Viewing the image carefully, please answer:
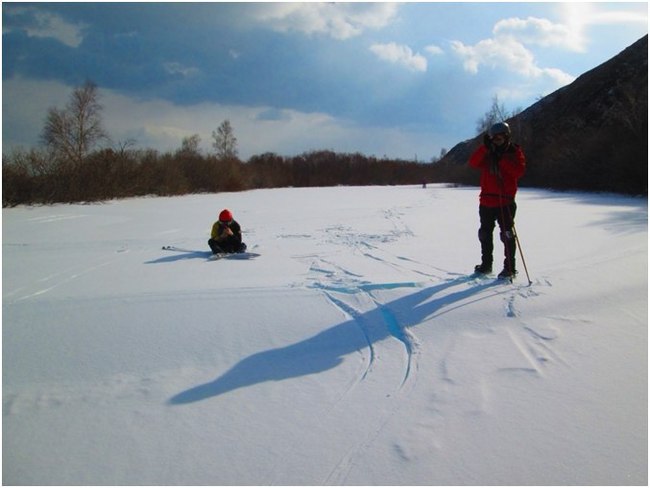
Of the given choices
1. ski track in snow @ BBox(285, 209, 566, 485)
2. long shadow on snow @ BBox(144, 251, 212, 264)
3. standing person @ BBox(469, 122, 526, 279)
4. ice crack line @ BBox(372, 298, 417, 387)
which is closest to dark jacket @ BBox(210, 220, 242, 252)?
long shadow on snow @ BBox(144, 251, 212, 264)

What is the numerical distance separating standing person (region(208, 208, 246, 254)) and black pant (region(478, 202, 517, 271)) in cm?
355

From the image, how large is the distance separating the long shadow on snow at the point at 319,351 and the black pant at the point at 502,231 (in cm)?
86

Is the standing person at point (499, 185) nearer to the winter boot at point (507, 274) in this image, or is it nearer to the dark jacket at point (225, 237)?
the winter boot at point (507, 274)

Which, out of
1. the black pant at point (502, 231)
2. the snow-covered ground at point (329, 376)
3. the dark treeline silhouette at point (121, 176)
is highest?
the dark treeline silhouette at point (121, 176)

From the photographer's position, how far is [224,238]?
6348 mm

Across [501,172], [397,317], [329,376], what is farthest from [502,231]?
[329,376]

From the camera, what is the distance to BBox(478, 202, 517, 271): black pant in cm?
429

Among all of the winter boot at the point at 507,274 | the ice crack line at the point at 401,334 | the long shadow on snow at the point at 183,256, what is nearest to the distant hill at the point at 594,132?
the winter boot at the point at 507,274

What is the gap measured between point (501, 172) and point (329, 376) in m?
2.96

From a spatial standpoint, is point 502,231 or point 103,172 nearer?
point 502,231

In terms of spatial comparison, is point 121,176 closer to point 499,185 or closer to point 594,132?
point 499,185

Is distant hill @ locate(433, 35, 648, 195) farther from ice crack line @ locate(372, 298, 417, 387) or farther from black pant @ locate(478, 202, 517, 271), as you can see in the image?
ice crack line @ locate(372, 298, 417, 387)

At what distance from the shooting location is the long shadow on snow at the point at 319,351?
7.86ft

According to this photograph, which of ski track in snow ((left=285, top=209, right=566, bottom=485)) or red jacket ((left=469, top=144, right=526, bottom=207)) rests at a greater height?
red jacket ((left=469, top=144, right=526, bottom=207))
